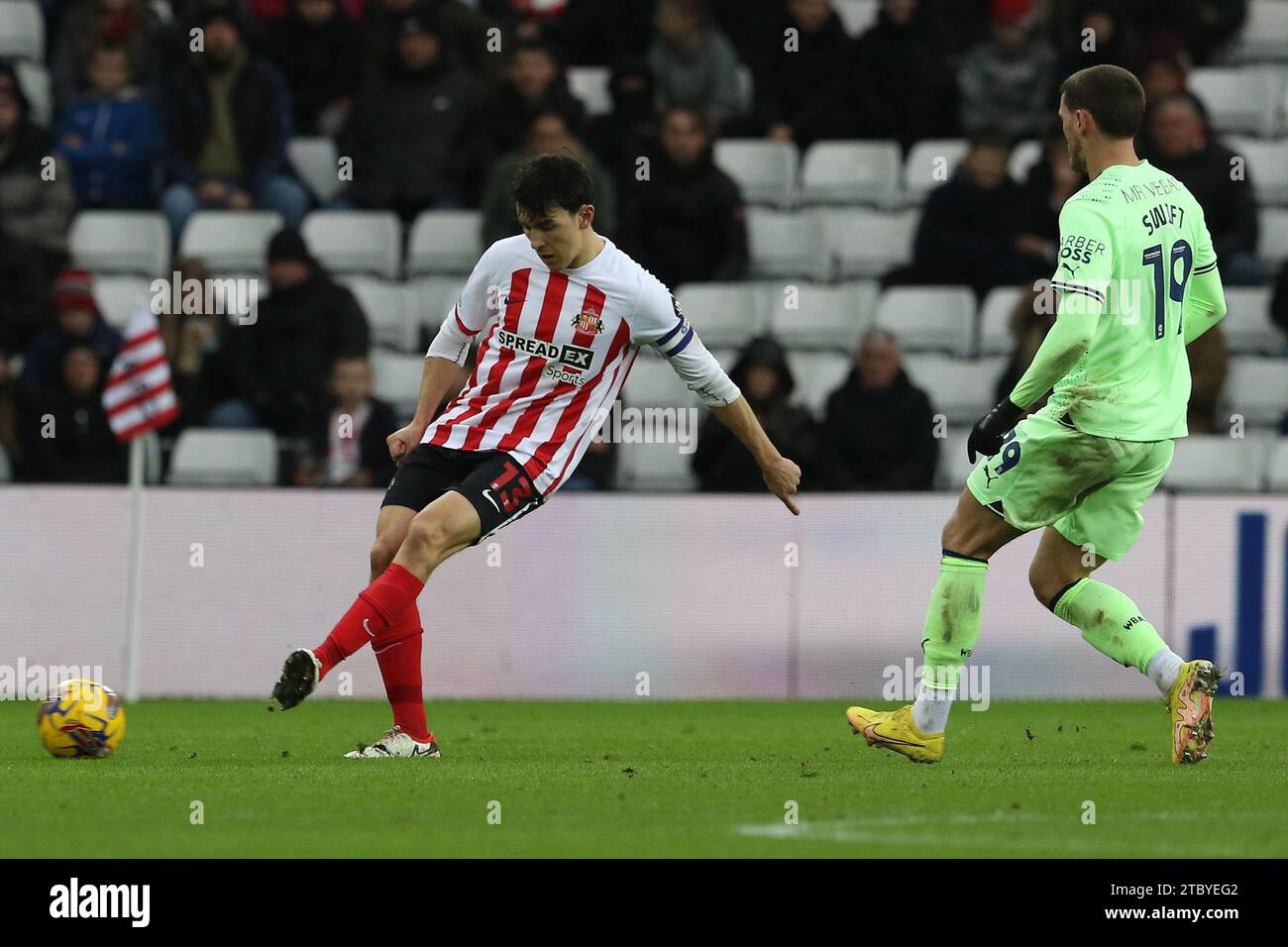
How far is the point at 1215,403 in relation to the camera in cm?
1252

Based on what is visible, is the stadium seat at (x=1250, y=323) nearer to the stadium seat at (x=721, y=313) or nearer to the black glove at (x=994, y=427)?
the stadium seat at (x=721, y=313)

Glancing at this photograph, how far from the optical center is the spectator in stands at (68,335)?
483 inches

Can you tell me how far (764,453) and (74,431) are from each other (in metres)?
6.11

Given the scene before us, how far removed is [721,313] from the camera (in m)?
13.1

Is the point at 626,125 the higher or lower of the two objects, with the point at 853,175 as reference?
higher

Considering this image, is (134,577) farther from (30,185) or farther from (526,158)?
(30,185)

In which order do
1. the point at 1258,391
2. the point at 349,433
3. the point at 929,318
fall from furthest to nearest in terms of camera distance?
1. the point at 929,318
2. the point at 1258,391
3. the point at 349,433

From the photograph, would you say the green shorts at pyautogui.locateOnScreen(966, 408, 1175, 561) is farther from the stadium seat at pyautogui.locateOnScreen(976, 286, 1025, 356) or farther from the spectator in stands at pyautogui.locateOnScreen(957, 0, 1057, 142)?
the spectator in stands at pyautogui.locateOnScreen(957, 0, 1057, 142)

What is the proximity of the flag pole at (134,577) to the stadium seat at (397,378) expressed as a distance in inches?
81.2

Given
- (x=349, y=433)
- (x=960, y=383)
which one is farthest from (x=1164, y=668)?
(x=349, y=433)
